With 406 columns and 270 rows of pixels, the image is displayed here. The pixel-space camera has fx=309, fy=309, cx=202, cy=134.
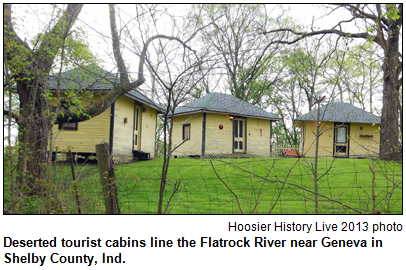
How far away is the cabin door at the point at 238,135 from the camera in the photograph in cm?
2028

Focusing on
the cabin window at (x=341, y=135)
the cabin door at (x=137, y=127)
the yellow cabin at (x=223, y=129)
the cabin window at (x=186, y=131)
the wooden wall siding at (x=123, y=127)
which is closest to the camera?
the wooden wall siding at (x=123, y=127)

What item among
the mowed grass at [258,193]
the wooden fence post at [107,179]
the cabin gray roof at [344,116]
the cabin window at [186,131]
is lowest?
the mowed grass at [258,193]

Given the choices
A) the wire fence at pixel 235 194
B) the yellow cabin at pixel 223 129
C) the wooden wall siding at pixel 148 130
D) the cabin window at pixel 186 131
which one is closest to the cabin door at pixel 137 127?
the wooden wall siding at pixel 148 130

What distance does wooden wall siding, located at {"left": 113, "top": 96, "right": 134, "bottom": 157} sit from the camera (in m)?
16.0

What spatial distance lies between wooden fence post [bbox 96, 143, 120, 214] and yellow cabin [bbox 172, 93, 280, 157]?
45.8ft

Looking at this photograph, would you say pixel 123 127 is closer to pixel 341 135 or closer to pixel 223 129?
pixel 223 129

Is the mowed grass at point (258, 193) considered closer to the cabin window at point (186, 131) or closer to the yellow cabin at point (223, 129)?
the yellow cabin at point (223, 129)

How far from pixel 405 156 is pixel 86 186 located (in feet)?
15.5

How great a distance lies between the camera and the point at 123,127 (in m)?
16.8

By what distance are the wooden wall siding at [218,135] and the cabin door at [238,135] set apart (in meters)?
0.40

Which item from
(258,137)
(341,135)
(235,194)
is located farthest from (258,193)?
(341,135)

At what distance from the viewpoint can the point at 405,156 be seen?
4223mm

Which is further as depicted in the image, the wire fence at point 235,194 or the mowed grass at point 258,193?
the mowed grass at point 258,193

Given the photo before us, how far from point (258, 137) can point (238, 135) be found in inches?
67.6
